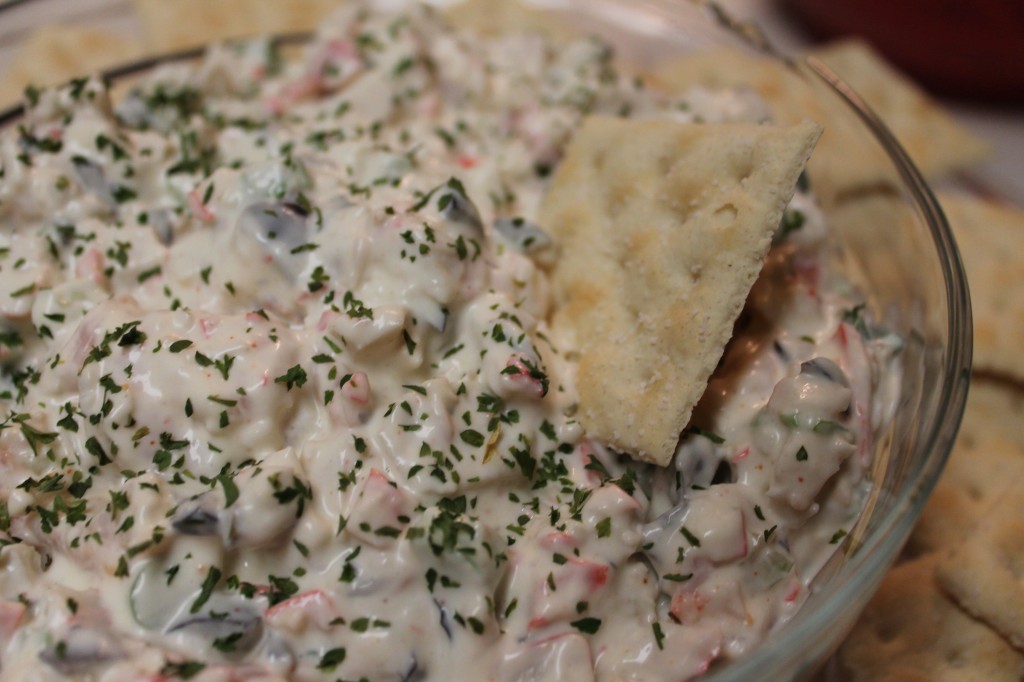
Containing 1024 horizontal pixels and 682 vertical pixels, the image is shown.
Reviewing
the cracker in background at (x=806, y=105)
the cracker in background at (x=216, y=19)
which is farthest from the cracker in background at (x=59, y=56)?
the cracker in background at (x=806, y=105)

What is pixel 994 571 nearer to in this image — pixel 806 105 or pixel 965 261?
pixel 965 261

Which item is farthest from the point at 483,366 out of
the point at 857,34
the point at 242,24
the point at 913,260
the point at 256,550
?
the point at 857,34

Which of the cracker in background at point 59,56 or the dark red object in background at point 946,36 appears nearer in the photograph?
the cracker in background at point 59,56

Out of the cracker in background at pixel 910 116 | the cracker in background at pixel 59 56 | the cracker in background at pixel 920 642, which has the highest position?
the cracker in background at pixel 59 56

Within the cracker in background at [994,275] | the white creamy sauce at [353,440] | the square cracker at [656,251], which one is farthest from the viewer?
the cracker in background at [994,275]

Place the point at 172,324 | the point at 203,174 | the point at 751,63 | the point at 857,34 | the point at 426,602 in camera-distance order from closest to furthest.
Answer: the point at 426,602
the point at 172,324
the point at 203,174
the point at 751,63
the point at 857,34

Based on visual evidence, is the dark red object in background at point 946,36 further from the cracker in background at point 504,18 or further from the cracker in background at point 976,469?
the cracker in background at point 976,469

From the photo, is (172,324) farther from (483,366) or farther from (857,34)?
(857,34)

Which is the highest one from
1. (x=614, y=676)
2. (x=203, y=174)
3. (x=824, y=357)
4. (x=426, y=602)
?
(x=203, y=174)
